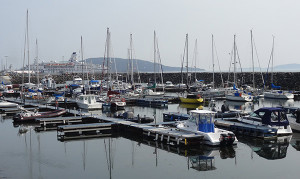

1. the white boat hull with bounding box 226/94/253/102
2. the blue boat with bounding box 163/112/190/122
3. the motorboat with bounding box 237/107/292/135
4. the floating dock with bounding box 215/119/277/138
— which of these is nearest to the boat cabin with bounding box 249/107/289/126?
the motorboat with bounding box 237/107/292/135

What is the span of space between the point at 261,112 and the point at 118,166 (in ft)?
45.6

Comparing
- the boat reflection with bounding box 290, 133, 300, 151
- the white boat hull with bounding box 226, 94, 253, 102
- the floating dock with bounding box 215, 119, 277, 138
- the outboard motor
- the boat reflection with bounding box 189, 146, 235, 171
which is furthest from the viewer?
the white boat hull with bounding box 226, 94, 253, 102

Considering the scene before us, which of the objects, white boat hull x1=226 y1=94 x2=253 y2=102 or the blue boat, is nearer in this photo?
the blue boat

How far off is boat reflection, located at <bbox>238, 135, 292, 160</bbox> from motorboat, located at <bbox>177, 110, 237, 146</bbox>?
5.26 feet

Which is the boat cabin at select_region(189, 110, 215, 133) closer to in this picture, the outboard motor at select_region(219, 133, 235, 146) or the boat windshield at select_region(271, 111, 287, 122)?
the outboard motor at select_region(219, 133, 235, 146)

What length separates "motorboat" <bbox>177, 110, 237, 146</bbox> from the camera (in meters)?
23.6

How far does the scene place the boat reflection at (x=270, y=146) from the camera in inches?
892

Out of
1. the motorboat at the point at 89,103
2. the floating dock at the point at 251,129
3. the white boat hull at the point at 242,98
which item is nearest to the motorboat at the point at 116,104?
the motorboat at the point at 89,103

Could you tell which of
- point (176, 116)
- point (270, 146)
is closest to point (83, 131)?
point (176, 116)

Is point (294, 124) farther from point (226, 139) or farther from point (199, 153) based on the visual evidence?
point (199, 153)

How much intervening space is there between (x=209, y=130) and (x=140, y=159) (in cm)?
510

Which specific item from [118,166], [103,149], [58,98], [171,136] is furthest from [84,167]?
[58,98]

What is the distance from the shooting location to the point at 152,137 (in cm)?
2675

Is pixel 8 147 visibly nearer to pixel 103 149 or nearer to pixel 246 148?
pixel 103 149
